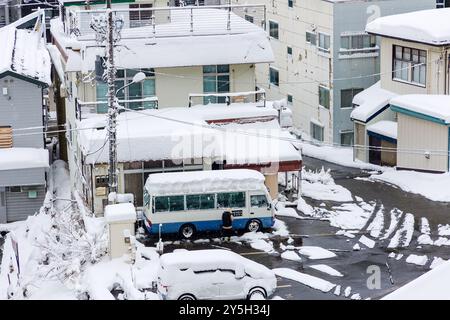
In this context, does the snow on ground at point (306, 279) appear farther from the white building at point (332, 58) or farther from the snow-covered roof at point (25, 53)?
the white building at point (332, 58)

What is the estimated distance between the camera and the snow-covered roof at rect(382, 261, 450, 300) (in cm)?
656

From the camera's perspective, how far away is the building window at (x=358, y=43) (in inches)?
1607

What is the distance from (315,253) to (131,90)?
11346 mm

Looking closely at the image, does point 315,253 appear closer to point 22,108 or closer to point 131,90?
point 131,90

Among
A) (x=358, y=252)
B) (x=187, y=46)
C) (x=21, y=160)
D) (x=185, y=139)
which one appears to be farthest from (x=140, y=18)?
(x=358, y=252)

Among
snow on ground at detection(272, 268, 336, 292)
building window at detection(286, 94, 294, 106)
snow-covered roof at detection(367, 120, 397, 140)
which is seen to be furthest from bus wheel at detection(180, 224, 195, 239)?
building window at detection(286, 94, 294, 106)

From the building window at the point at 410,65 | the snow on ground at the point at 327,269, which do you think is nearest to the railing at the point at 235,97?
the building window at the point at 410,65

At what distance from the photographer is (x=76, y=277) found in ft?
74.1

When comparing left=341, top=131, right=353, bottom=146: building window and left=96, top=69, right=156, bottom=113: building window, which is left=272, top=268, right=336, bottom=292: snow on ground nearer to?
left=96, top=69, right=156, bottom=113: building window

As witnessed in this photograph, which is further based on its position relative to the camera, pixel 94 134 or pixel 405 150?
pixel 405 150

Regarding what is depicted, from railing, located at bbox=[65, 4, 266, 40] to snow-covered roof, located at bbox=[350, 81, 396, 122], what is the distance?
6691 millimetres
